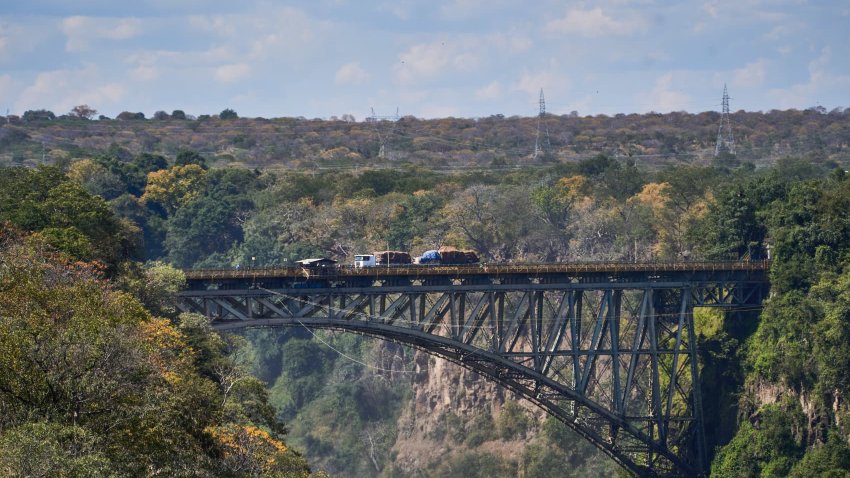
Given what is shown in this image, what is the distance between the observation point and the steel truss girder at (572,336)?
81500 millimetres

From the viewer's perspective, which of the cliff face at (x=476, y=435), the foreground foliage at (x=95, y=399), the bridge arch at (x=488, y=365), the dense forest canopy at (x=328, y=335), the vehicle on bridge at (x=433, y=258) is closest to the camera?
the foreground foliage at (x=95, y=399)

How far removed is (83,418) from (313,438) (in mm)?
91327

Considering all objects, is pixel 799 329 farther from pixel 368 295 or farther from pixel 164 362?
pixel 164 362

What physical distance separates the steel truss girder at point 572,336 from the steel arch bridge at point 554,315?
0.09 metres

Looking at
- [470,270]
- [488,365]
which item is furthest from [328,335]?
[470,270]

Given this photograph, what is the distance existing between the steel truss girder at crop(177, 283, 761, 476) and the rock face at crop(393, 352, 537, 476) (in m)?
27.4

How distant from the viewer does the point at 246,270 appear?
82.2m

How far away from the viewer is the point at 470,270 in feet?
281

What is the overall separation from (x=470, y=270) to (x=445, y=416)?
46.4 metres

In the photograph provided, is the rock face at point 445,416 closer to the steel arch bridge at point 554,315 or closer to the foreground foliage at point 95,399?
the steel arch bridge at point 554,315

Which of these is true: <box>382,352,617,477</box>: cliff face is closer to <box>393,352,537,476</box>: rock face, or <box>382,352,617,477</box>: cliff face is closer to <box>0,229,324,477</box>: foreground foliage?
<box>393,352,537,476</box>: rock face

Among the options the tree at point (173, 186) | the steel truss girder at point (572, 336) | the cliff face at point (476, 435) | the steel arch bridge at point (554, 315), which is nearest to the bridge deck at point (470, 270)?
the steel arch bridge at point (554, 315)

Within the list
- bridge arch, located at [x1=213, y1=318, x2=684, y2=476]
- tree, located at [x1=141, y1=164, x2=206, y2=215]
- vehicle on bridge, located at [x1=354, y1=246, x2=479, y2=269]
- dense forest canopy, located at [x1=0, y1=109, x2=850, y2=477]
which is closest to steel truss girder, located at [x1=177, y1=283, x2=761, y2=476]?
bridge arch, located at [x1=213, y1=318, x2=684, y2=476]

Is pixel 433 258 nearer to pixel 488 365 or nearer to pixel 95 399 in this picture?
pixel 488 365
